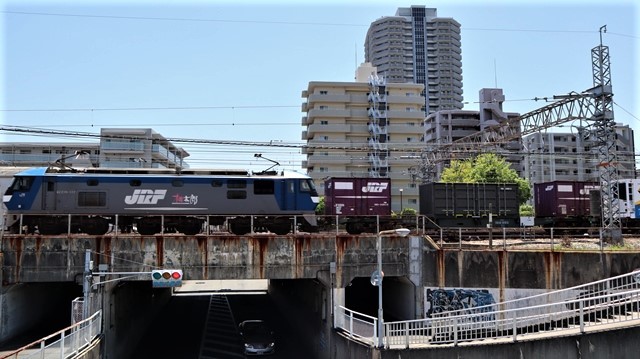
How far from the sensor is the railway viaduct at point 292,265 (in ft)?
75.5

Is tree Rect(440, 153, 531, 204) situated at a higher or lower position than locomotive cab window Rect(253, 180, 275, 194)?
higher

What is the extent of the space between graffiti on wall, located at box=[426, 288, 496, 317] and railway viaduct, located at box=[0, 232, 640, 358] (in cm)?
31

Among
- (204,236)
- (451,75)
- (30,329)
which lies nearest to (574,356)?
(204,236)

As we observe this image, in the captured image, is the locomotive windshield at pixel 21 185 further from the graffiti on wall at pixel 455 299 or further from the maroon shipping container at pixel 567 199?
the maroon shipping container at pixel 567 199

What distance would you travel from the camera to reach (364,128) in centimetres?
9281

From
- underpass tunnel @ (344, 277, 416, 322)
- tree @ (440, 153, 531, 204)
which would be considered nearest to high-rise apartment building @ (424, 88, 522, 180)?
tree @ (440, 153, 531, 204)

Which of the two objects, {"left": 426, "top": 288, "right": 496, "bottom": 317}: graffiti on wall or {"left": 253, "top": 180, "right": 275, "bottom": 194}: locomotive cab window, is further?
{"left": 253, "top": 180, "right": 275, "bottom": 194}: locomotive cab window

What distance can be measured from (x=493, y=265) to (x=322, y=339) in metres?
9.74

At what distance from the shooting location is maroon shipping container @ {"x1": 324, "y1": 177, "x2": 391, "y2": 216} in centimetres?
3259

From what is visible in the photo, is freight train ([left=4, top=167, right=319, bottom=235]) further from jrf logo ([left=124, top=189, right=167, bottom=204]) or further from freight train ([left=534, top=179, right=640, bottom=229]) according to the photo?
freight train ([left=534, top=179, right=640, bottom=229])

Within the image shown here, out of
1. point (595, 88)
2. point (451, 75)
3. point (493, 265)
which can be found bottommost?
point (493, 265)

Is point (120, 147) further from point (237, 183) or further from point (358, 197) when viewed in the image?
point (237, 183)

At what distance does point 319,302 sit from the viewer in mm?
27094

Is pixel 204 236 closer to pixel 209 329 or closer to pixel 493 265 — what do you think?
pixel 209 329
